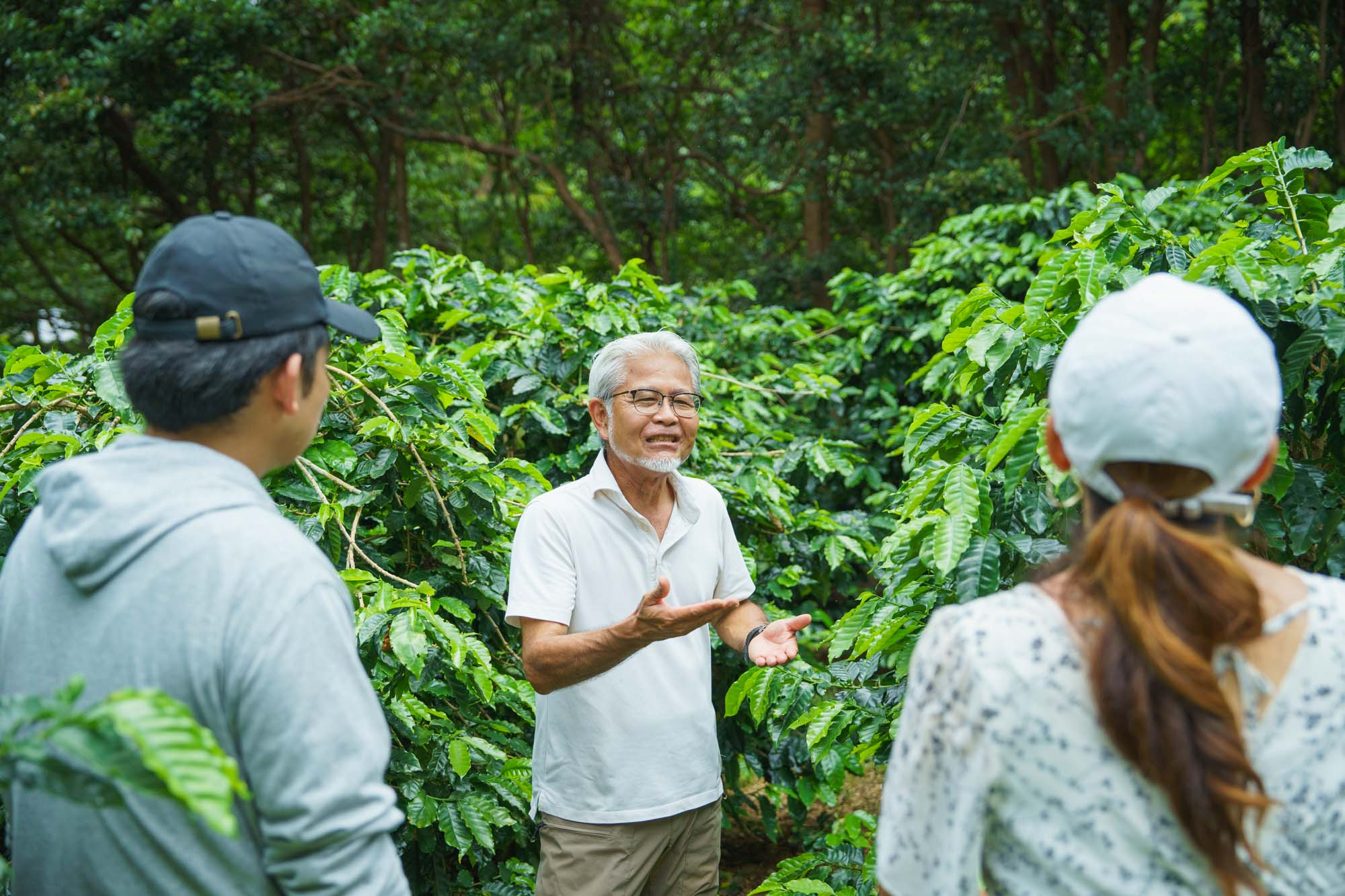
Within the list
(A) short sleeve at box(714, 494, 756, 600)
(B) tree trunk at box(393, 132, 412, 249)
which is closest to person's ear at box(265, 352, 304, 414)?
(A) short sleeve at box(714, 494, 756, 600)

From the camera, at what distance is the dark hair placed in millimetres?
1409

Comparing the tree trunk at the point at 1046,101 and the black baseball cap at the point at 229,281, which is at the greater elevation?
the tree trunk at the point at 1046,101

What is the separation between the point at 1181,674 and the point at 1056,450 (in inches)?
12.6

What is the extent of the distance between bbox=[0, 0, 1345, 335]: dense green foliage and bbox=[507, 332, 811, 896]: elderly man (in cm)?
Answer: 661

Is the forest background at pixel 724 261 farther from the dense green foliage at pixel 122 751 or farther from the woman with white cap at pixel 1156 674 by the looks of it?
the woman with white cap at pixel 1156 674

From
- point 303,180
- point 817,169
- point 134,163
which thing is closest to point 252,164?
point 303,180

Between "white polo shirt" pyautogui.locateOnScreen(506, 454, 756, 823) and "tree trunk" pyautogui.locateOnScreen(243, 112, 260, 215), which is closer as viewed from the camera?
"white polo shirt" pyautogui.locateOnScreen(506, 454, 756, 823)

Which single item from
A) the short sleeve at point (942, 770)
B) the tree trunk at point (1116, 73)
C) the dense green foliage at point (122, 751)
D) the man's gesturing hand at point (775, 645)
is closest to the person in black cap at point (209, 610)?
the dense green foliage at point (122, 751)

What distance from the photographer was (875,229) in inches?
443

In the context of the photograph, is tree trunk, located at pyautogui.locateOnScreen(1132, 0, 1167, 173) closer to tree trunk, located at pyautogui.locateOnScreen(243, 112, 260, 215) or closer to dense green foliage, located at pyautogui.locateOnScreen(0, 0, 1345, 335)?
dense green foliage, located at pyautogui.locateOnScreen(0, 0, 1345, 335)

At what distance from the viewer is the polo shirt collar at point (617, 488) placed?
272 cm

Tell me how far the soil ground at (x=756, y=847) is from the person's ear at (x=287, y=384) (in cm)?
344

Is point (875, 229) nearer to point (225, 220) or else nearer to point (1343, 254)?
point (1343, 254)

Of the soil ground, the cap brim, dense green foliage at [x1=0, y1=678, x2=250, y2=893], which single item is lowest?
the soil ground
